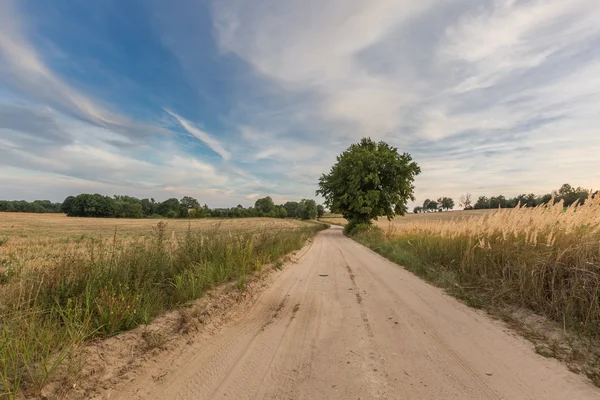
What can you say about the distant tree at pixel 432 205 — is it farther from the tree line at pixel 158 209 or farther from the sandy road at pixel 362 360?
the sandy road at pixel 362 360

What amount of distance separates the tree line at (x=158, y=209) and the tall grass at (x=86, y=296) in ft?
341

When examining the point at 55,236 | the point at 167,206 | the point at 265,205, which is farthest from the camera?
the point at 265,205

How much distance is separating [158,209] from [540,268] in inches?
5445

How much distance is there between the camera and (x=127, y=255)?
5176 millimetres

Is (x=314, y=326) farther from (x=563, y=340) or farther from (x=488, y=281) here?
(x=488, y=281)

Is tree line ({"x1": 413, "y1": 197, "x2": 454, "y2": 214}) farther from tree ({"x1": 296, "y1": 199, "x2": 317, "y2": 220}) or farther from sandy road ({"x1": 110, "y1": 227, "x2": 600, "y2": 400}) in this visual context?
sandy road ({"x1": 110, "y1": 227, "x2": 600, "y2": 400})

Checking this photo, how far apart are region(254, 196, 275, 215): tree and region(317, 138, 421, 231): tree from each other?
347ft

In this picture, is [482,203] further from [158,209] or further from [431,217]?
[158,209]

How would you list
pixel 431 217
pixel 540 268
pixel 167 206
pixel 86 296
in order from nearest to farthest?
pixel 86 296, pixel 540 268, pixel 431 217, pixel 167 206

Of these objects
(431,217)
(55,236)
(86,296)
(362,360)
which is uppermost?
(431,217)

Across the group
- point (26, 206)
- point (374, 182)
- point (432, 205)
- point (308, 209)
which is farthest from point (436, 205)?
point (26, 206)

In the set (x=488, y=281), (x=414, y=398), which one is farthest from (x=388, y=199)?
(x=414, y=398)

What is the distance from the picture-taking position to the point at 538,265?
5051mm

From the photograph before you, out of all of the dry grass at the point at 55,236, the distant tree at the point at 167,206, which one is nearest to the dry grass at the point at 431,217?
the dry grass at the point at 55,236
